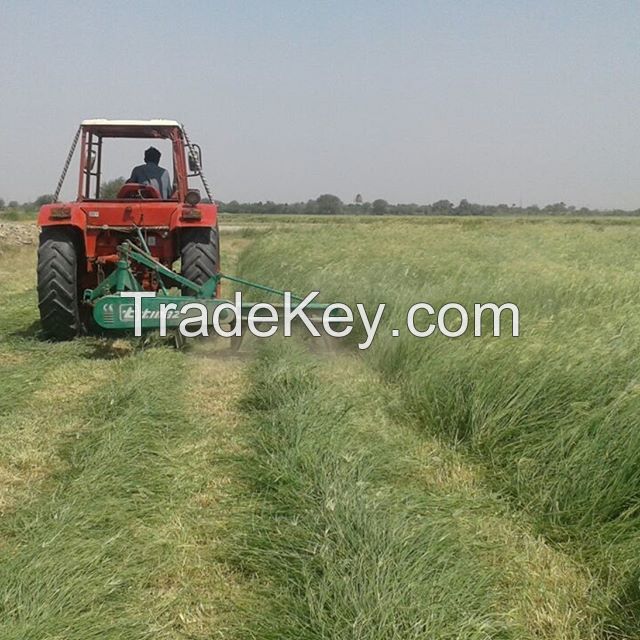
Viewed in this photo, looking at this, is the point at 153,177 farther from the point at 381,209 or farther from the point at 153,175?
the point at 381,209

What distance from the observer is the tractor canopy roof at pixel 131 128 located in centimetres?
623

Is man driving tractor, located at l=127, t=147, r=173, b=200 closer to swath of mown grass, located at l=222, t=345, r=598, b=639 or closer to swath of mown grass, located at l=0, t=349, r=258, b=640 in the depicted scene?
swath of mown grass, located at l=0, t=349, r=258, b=640

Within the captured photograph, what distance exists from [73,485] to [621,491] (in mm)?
2227

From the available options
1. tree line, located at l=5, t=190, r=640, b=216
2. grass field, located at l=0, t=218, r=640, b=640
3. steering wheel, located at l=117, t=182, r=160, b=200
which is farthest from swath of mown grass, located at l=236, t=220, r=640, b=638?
tree line, located at l=5, t=190, r=640, b=216

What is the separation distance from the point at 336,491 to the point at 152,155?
4.94 m

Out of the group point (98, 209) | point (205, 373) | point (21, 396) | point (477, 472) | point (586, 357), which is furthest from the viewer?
point (98, 209)

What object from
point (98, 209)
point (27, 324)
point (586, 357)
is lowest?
point (27, 324)

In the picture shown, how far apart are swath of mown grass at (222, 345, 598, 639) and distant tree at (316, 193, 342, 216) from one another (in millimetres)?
59140

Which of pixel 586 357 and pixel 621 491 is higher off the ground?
pixel 586 357

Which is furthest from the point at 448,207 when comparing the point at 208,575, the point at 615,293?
the point at 208,575

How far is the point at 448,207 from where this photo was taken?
6531cm

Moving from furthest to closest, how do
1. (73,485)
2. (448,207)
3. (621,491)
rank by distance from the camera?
(448,207) < (73,485) < (621,491)

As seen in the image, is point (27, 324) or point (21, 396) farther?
point (27, 324)

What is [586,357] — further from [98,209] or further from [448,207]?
[448,207]
